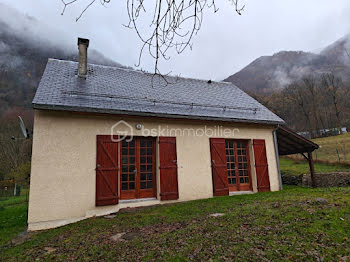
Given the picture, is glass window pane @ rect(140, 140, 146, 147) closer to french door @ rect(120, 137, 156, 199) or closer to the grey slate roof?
french door @ rect(120, 137, 156, 199)

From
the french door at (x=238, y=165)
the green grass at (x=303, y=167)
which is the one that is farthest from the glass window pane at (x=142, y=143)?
the green grass at (x=303, y=167)

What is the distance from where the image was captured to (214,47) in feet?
8.90

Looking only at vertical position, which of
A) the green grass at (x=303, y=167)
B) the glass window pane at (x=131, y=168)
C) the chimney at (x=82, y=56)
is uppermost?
the chimney at (x=82, y=56)

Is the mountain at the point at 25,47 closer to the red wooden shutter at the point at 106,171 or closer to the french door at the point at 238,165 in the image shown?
the red wooden shutter at the point at 106,171

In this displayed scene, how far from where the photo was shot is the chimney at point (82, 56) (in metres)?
7.29

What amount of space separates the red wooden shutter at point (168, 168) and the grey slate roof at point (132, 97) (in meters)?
0.85

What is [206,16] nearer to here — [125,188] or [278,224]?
[278,224]

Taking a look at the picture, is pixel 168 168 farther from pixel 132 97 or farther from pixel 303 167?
pixel 303 167

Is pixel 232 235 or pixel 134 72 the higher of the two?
pixel 134 72

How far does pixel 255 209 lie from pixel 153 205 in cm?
267

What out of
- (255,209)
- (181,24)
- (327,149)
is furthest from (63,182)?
(327,149)

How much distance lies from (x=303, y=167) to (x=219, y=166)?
8018 mm

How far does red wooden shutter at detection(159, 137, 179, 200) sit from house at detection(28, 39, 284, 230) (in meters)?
0.03

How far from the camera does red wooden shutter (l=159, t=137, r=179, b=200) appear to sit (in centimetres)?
608
